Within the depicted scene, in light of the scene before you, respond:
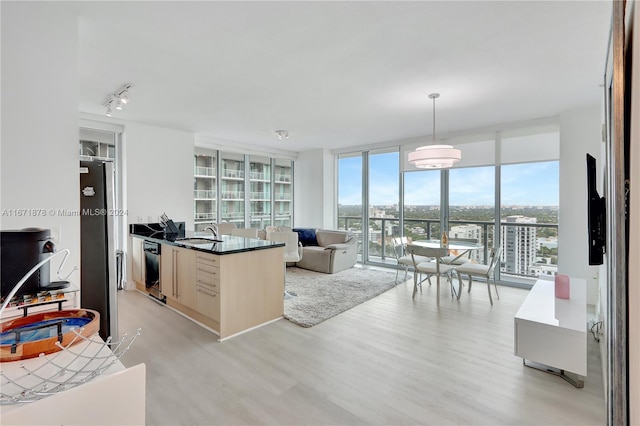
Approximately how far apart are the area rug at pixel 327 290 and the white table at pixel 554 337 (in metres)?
1.95

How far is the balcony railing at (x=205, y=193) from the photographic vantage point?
6.00m

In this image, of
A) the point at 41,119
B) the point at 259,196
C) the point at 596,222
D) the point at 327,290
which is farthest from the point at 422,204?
the point at 41,119

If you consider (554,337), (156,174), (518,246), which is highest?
(156,174)

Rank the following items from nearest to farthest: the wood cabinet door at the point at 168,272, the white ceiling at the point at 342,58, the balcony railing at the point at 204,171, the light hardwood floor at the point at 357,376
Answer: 1. the light hardwood floor at the point at 357,376
2. the white ceiling at the point at 342,58
3. the wood cabinet door at the point at 168,272
4. the balcony railing at the point at 204,171

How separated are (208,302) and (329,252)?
3.00 meters

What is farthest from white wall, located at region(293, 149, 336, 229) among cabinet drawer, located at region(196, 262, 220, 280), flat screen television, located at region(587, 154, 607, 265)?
flat screen television, located at region(587, 154, 607, 265)

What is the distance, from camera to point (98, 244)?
2.08 meters

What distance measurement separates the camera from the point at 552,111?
4.25 m

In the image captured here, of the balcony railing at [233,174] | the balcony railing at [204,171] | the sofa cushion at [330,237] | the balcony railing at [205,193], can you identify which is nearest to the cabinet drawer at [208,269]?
the balcony railing at [205,193]

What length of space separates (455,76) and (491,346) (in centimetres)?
265

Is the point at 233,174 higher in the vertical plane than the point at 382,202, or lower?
higher

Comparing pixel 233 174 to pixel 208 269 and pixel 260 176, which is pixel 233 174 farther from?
pixel 208 269

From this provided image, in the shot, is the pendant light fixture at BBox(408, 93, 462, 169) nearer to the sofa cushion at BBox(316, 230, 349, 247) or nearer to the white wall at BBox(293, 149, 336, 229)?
the sofa cushion at BBox(316, 230, 349, 247)

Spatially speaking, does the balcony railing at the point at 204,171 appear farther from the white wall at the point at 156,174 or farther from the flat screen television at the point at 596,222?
→ the flat screen television at the point at 596,222
